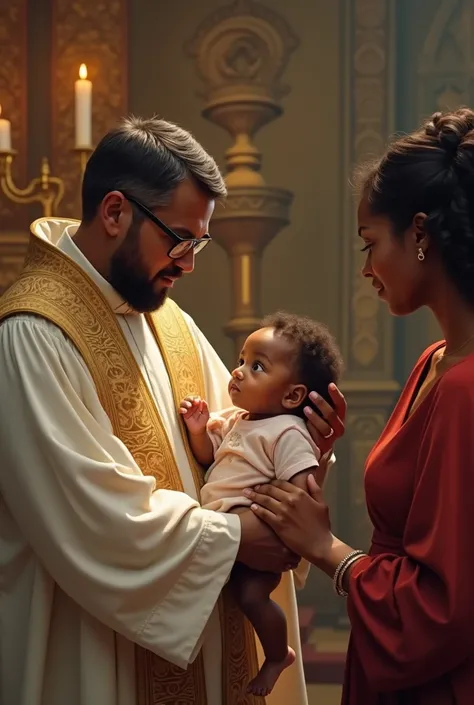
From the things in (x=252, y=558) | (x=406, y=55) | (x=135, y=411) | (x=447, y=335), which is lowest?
(x=252, y=558)

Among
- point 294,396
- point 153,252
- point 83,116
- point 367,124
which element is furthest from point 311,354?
point 367,124

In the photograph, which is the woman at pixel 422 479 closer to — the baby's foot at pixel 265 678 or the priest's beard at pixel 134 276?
the baby's foot at pixel 265 678

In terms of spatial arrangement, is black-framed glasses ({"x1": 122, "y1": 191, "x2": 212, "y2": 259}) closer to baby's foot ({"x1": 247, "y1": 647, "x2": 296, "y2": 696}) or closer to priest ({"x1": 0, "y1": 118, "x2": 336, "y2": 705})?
priest ({"x1": 0, "y1": 118, "x2": 336, "y2": 705})

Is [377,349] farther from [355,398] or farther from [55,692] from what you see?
[55,692]

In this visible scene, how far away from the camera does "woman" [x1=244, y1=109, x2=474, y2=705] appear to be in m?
2.24

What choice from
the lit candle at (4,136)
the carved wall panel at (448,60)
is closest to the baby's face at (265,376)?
the lit candle at (4,136)

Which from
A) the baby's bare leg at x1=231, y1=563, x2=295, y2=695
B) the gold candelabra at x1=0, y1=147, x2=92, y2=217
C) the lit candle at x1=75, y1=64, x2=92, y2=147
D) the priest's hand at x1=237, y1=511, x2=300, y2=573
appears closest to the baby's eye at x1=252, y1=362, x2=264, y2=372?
the priest's hand at x1=237, y1=511, x2=300, y2=573

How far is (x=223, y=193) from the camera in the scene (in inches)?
117

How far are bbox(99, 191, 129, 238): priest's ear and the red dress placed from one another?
906 mm

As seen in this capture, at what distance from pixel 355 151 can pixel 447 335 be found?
3.28 metres

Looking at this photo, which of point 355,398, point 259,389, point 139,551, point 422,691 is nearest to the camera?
point 422,691

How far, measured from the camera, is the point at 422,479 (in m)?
2.29

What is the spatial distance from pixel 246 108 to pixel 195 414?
301 centimetres

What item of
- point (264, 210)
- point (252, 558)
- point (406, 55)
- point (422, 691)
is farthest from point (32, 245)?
point (406, 55)
